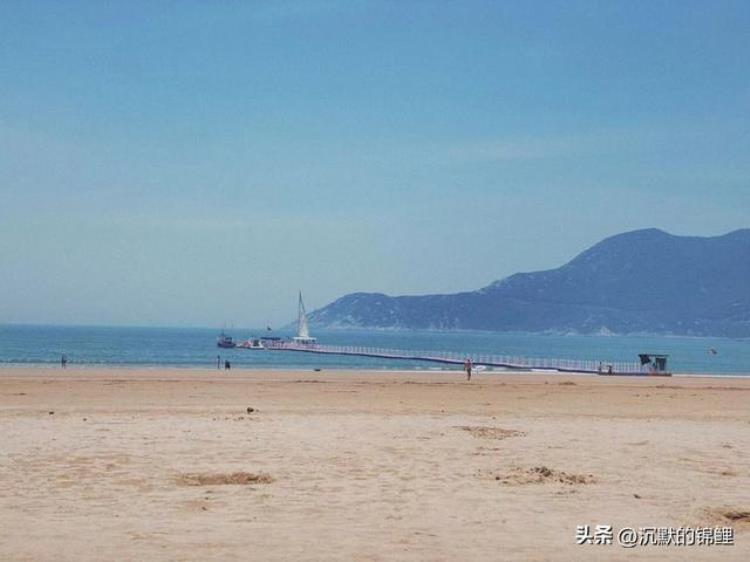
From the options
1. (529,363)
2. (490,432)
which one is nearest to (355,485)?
(490,432)

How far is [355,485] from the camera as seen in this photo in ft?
35.5

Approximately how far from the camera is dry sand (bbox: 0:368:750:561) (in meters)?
7.84

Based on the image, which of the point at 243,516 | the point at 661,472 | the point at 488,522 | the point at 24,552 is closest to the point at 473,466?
the point at 661,472

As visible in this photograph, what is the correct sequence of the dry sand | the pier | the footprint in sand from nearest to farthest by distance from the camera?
the dry sand, the footprint in sand, the pier

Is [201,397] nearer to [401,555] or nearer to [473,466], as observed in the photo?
[473,466]

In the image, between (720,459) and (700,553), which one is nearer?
(700,553)

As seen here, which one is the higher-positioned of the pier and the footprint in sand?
the footprint in sand

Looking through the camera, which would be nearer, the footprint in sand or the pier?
the footprint in sand

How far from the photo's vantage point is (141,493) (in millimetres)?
10195

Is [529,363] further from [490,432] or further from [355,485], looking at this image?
[355,485]

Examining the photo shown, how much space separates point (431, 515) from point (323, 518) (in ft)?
3.94

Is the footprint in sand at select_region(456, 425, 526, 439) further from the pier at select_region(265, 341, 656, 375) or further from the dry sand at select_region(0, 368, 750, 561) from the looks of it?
the pier at select_region(265, 341, 656, 375)

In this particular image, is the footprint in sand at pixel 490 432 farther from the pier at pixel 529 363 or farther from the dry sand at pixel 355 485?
the pier at pixel 529 363

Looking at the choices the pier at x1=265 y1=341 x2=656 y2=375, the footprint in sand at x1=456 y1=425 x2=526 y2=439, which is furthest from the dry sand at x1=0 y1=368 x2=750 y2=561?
the pier at x1=265 y1=341 x2=656 y2=375
